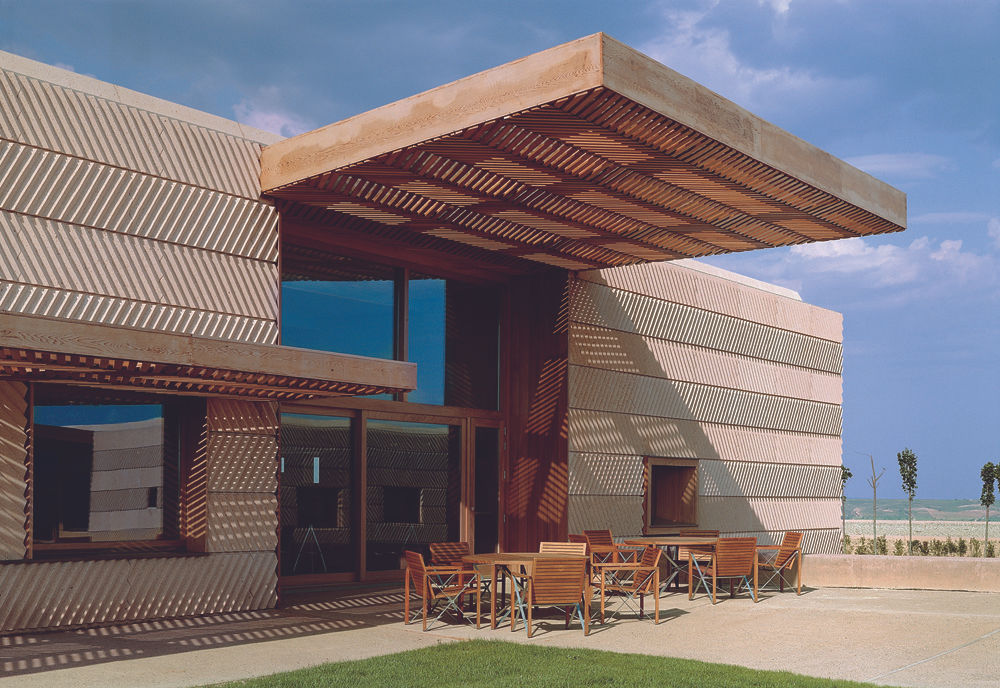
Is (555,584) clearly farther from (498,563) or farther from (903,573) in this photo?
(903,573)

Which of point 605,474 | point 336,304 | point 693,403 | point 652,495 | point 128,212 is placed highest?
point 128,212

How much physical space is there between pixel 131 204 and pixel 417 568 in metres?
4.31

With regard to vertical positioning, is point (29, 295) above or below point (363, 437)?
above

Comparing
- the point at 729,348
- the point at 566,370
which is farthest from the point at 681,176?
the point at 729,348

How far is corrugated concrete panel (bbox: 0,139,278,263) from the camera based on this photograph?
8922 mm

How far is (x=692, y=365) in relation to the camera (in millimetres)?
16953

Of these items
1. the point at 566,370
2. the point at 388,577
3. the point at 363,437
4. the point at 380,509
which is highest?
the point at 566,370

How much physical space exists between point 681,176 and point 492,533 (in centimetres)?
633

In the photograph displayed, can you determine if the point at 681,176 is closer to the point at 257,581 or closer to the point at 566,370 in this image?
the point at 566,370

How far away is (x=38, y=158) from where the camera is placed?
29.6ft

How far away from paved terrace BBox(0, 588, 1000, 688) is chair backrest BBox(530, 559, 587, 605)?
0.32 metres

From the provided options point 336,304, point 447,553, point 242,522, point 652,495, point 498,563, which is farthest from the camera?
point 652,495

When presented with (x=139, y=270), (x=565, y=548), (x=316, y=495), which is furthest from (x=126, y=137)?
(x=565, y=548)

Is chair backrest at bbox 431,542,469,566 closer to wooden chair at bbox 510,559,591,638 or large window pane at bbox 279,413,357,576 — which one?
wooden chair at bbox 510,559,591,638
